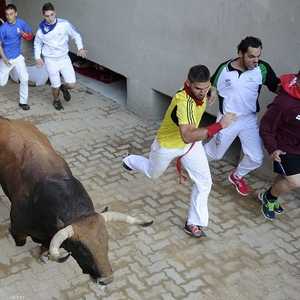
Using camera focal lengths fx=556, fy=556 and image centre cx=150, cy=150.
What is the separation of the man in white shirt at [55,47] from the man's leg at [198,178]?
380cm

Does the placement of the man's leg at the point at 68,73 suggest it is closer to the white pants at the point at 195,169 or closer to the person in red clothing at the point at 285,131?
the white pants at the point at 195,169

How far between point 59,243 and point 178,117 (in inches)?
67.9

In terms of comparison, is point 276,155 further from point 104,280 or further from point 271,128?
point 104,280

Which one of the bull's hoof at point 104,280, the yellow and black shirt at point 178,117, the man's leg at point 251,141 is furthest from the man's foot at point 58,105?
the bull's hoof at point 104,280

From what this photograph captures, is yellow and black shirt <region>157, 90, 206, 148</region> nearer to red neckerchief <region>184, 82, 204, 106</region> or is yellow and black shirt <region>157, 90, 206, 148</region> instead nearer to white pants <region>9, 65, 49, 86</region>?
red neckerchief <region>184, 82, 204, 106</region>

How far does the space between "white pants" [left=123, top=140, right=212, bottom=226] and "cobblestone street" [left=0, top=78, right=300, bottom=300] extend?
1.09 feet

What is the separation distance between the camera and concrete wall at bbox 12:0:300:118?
6.45 m

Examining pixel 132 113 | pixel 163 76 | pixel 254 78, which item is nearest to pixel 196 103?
pixel 254 78

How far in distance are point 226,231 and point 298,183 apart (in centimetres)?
93

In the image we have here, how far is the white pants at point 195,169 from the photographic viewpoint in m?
5.51

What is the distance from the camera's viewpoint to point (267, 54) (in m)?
6.61

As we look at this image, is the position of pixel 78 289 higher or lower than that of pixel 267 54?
lower

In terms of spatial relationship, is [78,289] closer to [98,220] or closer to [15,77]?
[98,220]

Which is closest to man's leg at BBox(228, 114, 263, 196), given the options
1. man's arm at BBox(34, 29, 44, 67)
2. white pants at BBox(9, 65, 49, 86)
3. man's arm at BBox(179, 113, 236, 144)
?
man's arm at BBox(179, 113, 236, 144)
